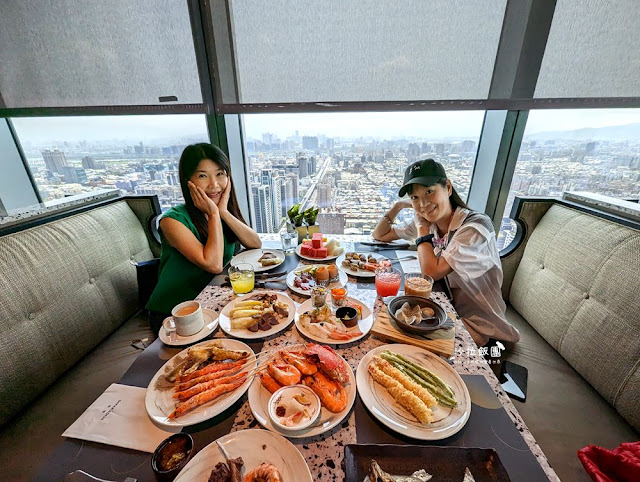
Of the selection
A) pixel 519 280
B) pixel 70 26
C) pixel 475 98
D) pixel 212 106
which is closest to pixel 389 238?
pixel 519 280

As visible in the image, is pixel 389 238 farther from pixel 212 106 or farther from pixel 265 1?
pixel 265 1

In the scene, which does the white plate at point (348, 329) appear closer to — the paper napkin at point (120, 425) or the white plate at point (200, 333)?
the white plate at point (200, 333)

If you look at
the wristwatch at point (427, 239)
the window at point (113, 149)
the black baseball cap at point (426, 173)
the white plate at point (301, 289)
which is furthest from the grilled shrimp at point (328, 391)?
the window at point (113, 149)

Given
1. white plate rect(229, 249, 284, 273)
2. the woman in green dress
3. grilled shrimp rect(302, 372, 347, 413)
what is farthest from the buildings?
grilled shrimp rect(302, 372, 347, 413)

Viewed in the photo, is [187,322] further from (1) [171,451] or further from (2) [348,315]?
(2) [348,315]

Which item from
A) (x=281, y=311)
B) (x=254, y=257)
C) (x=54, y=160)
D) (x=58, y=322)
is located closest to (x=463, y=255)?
(x=281, y=311)

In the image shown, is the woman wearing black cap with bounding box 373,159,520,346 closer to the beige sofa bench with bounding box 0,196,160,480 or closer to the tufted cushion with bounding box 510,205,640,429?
the tufted cushion with bounding box 510,205,640,429

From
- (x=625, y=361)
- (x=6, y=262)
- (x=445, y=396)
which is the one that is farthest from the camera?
(x=6, y=262)
